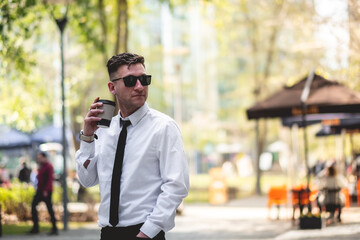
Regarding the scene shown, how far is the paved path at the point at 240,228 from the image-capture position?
14.7 metres

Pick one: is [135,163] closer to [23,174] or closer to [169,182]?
[169,182]

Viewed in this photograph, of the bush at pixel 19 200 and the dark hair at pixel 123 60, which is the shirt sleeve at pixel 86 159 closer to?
the dark hair at pixel 123 60

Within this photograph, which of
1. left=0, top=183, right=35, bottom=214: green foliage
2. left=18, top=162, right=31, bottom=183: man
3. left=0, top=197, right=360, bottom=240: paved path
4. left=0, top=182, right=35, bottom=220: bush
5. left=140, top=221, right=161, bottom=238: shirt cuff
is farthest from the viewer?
left=18, top=162, right=31, bottom=183: man

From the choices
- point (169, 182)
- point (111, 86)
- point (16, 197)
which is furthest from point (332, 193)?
point (169, 182)

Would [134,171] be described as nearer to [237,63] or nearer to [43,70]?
[43,70]

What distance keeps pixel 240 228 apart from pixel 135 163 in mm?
13892

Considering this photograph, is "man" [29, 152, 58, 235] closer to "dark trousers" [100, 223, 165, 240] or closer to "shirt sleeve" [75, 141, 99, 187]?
"shirt sleeve" [75, 141, 99, 187]

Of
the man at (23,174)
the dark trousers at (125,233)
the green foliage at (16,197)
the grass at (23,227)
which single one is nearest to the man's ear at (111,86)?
the dark trousers at (125,233)

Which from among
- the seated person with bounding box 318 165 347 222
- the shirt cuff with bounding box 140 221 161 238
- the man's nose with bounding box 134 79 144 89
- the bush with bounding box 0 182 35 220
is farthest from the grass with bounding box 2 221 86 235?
the shirt cuff with bounding box 140 221 161 238

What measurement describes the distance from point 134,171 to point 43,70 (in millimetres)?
30000

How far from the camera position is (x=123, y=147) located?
13.7 feet

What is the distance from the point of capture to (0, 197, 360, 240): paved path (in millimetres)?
14742

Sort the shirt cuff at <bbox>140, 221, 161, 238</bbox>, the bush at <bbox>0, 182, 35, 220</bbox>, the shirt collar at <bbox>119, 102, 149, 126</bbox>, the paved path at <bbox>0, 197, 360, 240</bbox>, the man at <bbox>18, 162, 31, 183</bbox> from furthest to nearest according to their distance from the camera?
1. the man at <bbox>18, 162, 31, 183</bbox>
2. the bush at <bbox>0, 182, 35, 220</bbox>
3. the paved path at <bbox>0, 197, 360, 240</bbox>
4. the shirt collar at <bbox>119, 102, 149, 126</bbox>
5. the shirt cuff at <bbox>140, 221, 161, 238</bbox>

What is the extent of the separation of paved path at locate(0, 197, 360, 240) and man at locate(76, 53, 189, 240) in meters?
9.51
